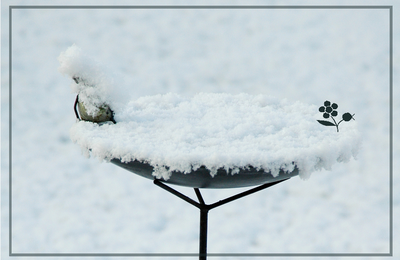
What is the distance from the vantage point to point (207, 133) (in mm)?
1382

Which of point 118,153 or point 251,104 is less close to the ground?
point 251,104

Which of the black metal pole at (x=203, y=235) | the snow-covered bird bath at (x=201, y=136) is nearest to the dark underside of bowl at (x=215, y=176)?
the snow-covered bird bath at (x=201, y=136)

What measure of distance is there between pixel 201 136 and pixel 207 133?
0.08 feet

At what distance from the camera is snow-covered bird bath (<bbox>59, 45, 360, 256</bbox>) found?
1189 mm

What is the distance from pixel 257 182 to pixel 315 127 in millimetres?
297

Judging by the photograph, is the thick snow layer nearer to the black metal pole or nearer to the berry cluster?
the berry cluster

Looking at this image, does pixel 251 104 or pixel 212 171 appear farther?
pixel 251 104

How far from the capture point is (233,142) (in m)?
1.31

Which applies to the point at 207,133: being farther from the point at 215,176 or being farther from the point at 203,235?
the point at 203,235

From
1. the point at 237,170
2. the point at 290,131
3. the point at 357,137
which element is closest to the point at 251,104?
the point at 290,131

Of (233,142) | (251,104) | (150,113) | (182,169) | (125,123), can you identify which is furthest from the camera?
(251,104)

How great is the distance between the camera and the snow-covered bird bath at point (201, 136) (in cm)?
119

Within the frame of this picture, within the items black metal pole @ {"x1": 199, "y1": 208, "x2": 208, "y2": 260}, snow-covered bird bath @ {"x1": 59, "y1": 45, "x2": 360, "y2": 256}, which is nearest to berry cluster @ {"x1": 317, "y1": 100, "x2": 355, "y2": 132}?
snow-covered bird bath @ {"x1": 59, "y1": 45, "x2": 360, "y2": 256}

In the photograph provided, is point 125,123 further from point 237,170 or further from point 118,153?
point 237,170
